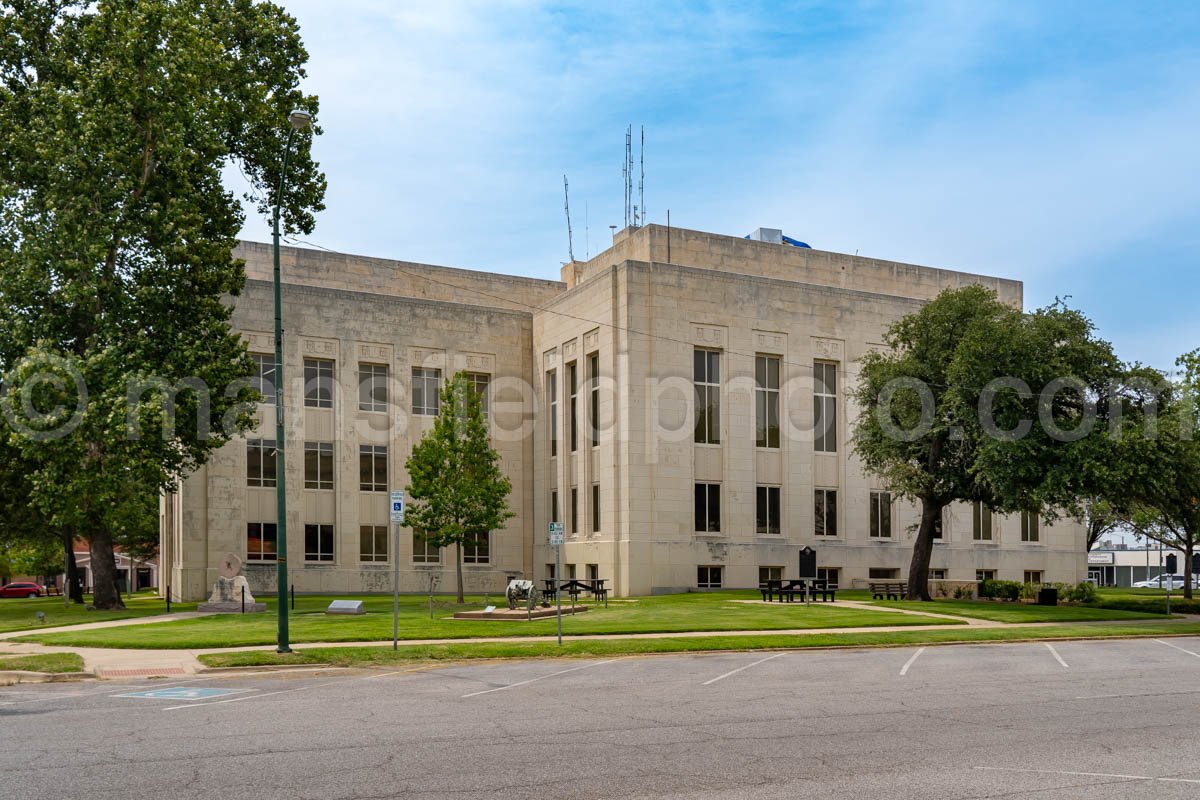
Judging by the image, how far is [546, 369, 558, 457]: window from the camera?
1991 inches

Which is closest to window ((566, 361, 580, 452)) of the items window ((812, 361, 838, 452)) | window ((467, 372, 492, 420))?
window ((467, 372, 492, 420))

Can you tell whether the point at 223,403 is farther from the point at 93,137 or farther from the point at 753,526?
the point at 753,526

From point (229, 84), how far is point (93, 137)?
17.6 ft

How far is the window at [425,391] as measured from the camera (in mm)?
51156

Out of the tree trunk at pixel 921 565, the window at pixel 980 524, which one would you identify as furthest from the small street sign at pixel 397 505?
the window at pixel 980 524

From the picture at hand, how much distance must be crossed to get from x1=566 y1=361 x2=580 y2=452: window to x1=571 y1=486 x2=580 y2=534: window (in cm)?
185

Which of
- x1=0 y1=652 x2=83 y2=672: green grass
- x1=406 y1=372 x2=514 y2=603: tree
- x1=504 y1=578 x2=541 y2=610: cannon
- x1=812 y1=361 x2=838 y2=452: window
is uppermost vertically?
x1=812 y1=361 x2=838 y2=452: window

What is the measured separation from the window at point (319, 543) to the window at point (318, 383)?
5304mm

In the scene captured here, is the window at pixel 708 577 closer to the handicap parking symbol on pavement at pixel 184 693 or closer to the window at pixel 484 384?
the window at pixel 484 384

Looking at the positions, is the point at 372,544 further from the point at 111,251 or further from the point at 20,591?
the point at 20,591

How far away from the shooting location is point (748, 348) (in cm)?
4703

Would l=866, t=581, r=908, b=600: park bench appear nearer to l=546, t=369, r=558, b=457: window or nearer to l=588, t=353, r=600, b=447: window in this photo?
l=588, t=353, r=600, b=447: window

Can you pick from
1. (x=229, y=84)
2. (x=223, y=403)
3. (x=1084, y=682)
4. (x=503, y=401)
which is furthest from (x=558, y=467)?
(x=1084, y=682)

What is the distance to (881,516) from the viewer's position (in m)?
50.2
